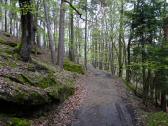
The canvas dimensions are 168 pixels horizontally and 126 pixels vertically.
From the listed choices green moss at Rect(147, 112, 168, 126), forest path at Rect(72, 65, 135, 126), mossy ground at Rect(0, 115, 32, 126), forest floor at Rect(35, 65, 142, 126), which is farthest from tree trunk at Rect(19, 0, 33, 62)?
green moss at Rect(147, 112, 168, 126)

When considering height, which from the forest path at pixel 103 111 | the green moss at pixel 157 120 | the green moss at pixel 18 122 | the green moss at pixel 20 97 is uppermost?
the green moss at pixel 20 97

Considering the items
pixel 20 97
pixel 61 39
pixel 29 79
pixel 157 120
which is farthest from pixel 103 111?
pixel 61 39

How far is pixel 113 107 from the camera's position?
14438 millimetres

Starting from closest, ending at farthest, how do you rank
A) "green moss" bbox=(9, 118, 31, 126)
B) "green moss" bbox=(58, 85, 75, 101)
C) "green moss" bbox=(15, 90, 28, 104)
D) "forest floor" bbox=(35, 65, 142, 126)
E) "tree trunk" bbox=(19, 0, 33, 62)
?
"green moss" bbox=(9, 118, 31, 126) → "green moss" bbox=(15, 90, 28, 104) → "forest floor" bbox=(35, 65, 142, 126) → "green moss" bbox=(58, 85, 75, 101) → "tree trunk" bbox=(19, 0, 33, 62)

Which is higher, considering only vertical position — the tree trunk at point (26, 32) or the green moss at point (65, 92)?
the tree trunk at point (26, 32)

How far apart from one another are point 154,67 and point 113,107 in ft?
12.4

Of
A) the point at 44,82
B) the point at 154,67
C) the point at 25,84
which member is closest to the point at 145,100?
the point at 154,67

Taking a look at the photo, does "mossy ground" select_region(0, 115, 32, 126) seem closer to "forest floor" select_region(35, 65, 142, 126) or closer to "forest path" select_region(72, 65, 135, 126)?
"forest floor" select_region(35, 65, 142, 126)

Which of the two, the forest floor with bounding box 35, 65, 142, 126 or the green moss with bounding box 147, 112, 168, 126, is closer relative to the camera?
the forest floor with bounding box 35, 65, 142, 126

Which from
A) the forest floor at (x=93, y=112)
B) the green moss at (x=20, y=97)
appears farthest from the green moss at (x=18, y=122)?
the forest floor at (x=93, y=112)

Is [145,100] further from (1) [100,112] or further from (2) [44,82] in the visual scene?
(2) [44,82]

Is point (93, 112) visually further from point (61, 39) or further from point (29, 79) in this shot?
point (61, 39)

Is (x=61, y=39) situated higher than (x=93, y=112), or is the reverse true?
(x=61, y=39)

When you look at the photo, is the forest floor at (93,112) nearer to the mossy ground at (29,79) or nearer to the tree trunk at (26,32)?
the mossy ground at (29,79)
